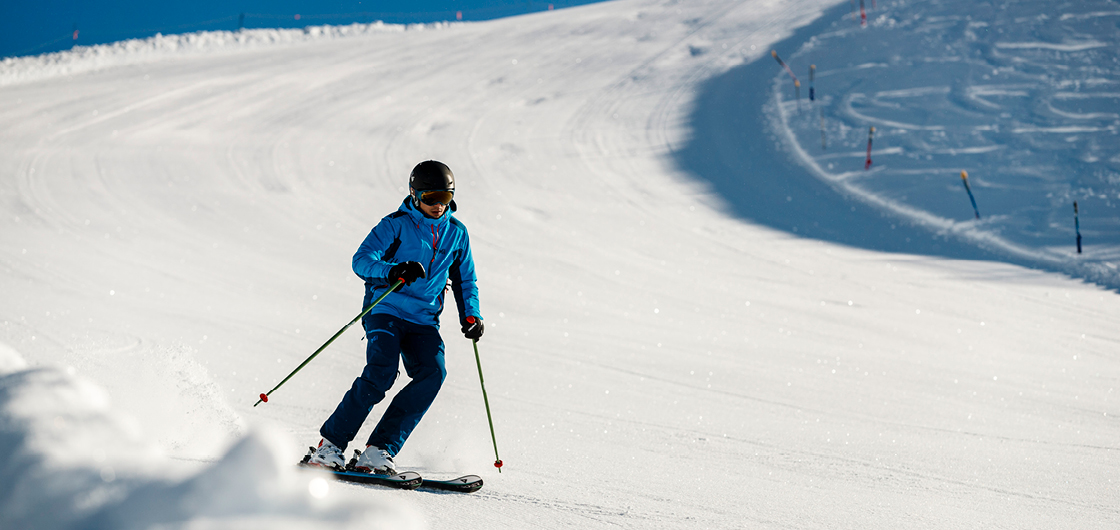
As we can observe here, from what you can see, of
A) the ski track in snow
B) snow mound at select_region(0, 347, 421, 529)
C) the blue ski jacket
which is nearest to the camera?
snow mound at select_region(0, 347, 421, 529)

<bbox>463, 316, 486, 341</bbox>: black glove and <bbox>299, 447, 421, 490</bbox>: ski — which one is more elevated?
<bbox>463, 316, 486, 341</bbox>: black glove

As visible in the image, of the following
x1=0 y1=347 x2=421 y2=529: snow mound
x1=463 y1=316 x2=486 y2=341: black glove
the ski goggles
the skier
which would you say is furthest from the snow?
the ski goggles

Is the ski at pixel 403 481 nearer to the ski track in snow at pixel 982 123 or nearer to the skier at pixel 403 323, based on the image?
the skier at pixel 403 323

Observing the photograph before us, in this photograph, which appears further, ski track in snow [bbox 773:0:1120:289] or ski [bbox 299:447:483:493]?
ski track in snow [bbox 773:0:1120:289]

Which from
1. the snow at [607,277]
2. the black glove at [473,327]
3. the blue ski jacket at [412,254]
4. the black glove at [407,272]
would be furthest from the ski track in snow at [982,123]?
the black glove at [407,272]

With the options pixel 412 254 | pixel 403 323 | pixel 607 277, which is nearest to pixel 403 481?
pixel 403 323

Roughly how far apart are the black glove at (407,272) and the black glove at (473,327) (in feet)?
1.53

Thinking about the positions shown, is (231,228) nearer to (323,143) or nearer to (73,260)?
(73,260)

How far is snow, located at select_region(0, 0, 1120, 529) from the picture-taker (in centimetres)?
336

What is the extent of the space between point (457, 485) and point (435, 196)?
1.22 metres

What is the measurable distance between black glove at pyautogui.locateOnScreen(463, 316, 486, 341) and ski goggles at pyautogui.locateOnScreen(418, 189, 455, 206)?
0.57 meters

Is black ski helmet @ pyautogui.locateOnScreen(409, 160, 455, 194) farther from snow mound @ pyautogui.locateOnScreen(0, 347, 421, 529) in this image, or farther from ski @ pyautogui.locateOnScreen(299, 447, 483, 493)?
snow mound @ pyautogui.locateOnScreen(0, 347, 421, 529)

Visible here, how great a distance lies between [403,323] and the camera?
3.51 meters

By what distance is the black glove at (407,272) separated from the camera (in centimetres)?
323
